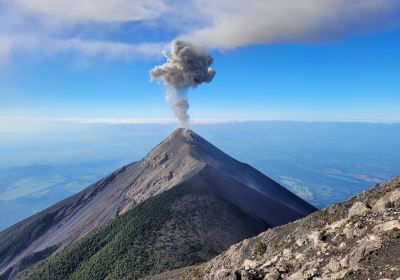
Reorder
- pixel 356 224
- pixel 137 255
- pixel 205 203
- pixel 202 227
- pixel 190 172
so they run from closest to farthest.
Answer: pixel 356 224 → pixel 137 255 → pixel 202 227 → pixel 205 203 → pixel 190 172

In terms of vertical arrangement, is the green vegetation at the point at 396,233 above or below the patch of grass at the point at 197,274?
above

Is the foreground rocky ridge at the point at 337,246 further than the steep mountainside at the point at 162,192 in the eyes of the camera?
No

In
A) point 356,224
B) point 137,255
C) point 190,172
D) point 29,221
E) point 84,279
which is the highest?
point 356,224

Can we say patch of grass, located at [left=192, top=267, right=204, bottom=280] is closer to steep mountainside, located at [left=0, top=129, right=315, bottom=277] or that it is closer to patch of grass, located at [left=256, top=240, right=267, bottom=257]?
patch of grass, located at [left=256, top=240, right=267, bottom=257]

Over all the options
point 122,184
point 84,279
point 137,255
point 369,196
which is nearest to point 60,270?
point 84,279

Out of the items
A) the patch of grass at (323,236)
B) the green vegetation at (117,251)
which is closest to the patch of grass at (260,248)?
the patch of grass at (323,236)

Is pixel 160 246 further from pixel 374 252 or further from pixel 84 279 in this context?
pixel 374 252

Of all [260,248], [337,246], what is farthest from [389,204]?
[260,248]

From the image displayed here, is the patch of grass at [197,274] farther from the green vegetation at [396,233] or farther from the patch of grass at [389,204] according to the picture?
the green vegetation at [396,233]
